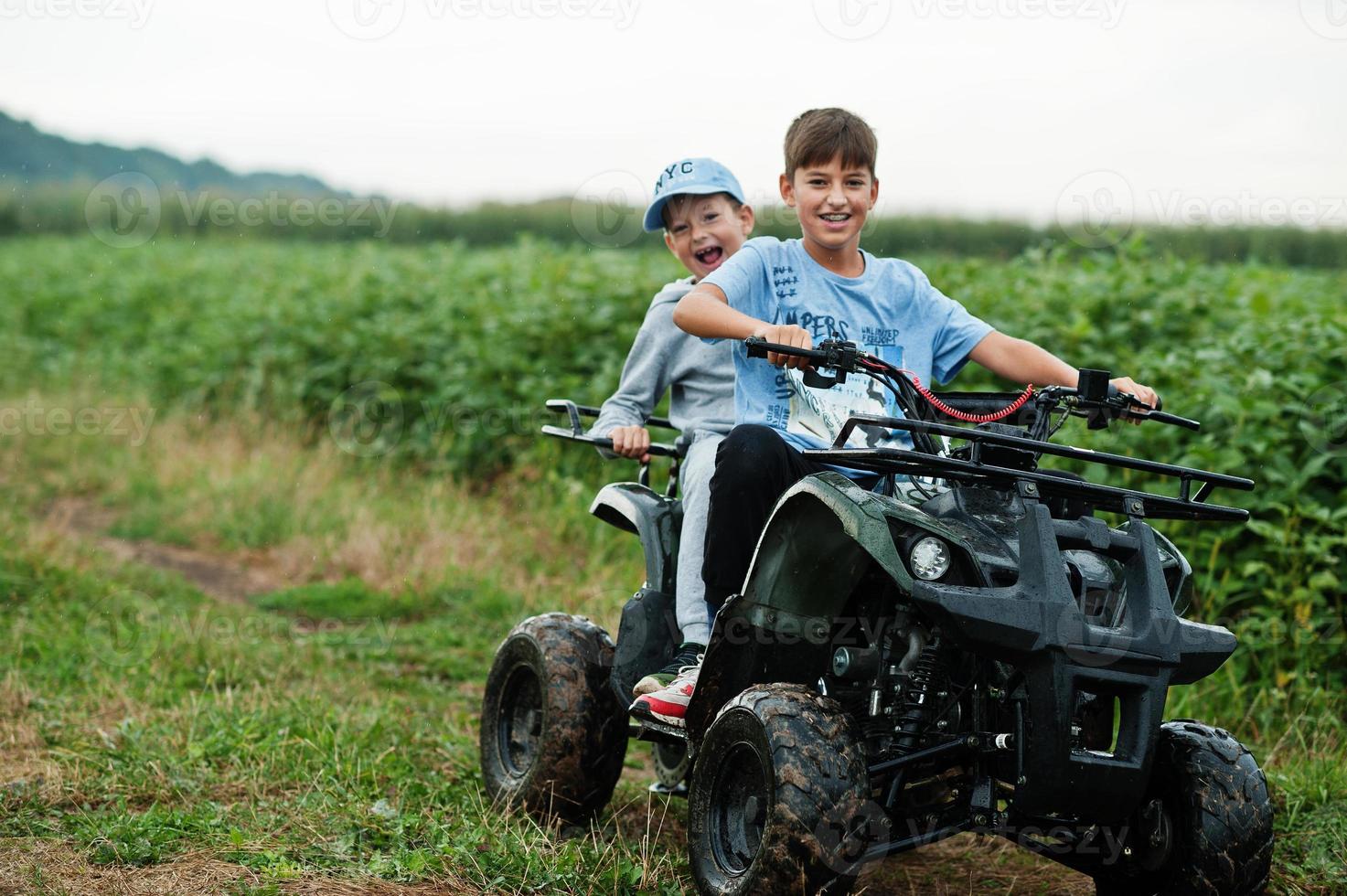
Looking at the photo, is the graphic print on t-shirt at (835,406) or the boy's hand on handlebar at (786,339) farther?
the graphic print on t-shirt at (835,406)

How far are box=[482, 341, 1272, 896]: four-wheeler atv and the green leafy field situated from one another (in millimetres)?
870

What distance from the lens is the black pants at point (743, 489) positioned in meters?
3.84

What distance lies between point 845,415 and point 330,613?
16.0 feet

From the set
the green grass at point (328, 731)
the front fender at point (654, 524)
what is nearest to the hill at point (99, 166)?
the green grass at point (328, 731)

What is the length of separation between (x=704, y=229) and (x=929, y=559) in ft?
8.34

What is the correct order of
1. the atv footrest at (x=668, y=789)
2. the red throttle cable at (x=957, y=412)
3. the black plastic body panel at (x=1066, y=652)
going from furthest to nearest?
the atv footrest at (x=668, y=789) < the red throttle cable at (x=957, y=412) < the black plastic body panel at (x=1066, y=652)

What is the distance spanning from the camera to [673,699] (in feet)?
13.3

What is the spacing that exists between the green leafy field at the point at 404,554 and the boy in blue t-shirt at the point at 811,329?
1087 mm

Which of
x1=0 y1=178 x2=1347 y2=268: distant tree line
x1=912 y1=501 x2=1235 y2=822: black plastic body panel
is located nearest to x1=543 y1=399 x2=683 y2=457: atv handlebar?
x1=912 y1=501 x2=1235 y2=822: black plastic body panel

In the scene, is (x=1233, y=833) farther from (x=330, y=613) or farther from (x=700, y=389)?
(x=330, y=613)

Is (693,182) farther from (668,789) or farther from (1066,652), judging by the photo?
(1066,652)

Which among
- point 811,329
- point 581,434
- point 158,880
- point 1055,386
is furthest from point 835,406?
point 158,880

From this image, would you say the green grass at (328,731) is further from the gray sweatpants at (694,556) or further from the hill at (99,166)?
the hill at (99,166)

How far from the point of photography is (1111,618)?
328cm
